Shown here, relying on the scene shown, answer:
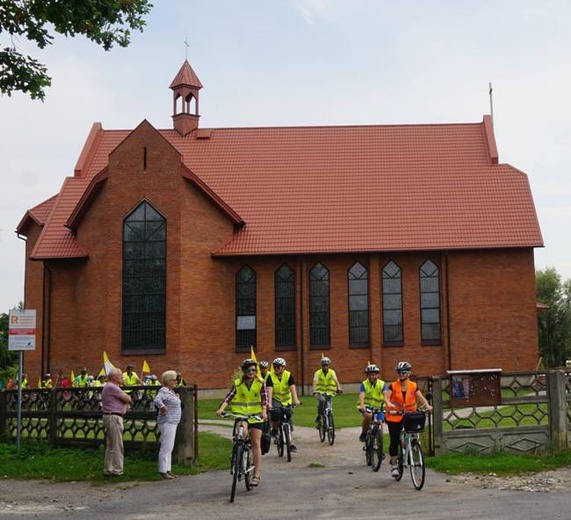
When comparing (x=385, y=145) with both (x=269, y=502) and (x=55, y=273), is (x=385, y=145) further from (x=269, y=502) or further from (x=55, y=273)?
(x=269, y=502)

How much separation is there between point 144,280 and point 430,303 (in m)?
12.1

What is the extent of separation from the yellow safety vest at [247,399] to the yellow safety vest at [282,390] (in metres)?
3.58

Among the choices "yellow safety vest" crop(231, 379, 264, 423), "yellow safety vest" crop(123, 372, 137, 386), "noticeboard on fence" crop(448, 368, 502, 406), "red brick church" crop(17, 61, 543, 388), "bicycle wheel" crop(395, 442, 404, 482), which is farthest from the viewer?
"red brick church" crop(17, 61, 543, 388)

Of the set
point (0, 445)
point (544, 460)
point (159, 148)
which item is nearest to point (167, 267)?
point (159, 148)

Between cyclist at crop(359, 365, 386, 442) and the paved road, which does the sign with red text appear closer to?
the paved road

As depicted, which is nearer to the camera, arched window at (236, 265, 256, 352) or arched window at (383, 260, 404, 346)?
arched window at (236, 265, 256, 352)

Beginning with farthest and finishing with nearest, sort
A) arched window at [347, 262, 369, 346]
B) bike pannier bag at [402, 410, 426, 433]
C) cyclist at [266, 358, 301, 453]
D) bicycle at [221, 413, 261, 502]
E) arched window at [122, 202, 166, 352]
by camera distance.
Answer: arched window at [347, 262, 369, 346]
arched window at [122, 202, 166, 352]
cyclist at [266, 358, 301, 453]
bike pannier bag at [402, 410, 426, 433]
bicycle at [221, 413, 261, 502]

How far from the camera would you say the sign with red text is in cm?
1561

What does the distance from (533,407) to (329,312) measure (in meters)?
18.2

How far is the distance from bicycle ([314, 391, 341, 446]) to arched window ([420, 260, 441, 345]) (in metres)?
16.9

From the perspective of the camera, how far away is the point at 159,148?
31516mm

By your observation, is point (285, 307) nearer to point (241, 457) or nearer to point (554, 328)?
point (241, 457)

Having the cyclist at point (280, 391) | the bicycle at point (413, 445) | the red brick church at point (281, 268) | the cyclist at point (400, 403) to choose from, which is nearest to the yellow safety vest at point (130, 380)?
the red brick church at point (281, 268)

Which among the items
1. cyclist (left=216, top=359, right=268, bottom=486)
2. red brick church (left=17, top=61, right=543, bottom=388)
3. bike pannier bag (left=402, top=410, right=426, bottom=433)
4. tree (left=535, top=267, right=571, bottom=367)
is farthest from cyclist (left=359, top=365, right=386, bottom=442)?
tree (left=535, top=267, right=571, bottom=367)
